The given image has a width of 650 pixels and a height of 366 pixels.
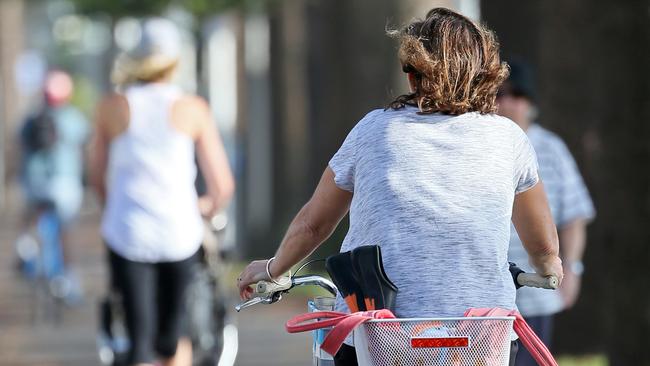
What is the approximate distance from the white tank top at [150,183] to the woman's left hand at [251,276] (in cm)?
298

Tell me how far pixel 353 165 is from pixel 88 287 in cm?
1369

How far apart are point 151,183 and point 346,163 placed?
10.9ft

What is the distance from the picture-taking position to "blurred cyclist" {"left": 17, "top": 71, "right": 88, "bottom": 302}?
1412 centimetres

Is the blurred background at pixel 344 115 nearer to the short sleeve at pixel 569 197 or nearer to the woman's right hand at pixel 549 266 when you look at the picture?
the woman's right hand at pixel 549 266

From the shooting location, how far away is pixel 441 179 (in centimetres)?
392

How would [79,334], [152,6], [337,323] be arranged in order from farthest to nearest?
1. [152,6]
2. [79,334]
3. [337,323]

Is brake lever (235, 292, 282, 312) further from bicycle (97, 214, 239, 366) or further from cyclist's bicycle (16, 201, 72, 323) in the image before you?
cyclist's bicycle (16, 201, 72, 323)

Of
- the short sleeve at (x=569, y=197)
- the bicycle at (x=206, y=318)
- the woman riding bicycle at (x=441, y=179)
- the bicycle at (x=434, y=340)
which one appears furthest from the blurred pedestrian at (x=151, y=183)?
the bicycle at (x=434, y=340)

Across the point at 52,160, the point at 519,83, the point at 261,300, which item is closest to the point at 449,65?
the point at 261,300

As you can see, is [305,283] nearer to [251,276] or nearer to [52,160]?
[251,276]

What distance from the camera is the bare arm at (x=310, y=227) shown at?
4102mm

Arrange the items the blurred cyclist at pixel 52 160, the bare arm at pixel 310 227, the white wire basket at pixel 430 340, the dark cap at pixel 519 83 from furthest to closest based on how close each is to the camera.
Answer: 1. the blurred cyclist at pixel 52 160
2. the dark cap at pixel 519 83
3. the bare arm at pixel 310 227
4. the white wire basket at pixel 430 340

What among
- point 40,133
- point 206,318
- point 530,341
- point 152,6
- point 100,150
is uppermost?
point 530,341

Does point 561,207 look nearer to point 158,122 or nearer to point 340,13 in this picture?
point 158,122
